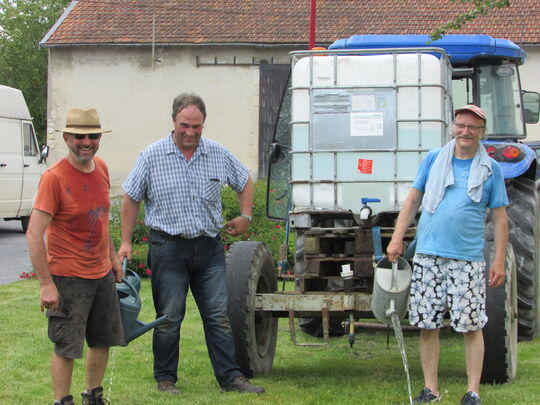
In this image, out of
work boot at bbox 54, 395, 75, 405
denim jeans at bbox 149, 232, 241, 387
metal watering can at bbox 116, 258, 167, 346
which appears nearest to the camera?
work boot at bbox 54, 395, 75, 405

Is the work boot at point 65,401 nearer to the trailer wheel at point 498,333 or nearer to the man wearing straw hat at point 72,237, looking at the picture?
the man wearing straw hat at point 72,237

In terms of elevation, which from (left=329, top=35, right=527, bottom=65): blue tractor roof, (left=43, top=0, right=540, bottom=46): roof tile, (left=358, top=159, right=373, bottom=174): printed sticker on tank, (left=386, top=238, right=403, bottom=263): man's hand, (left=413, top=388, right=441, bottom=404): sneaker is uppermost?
(left=43, top=0, right=540, bottom=46): roof tile

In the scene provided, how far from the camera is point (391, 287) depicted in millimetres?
6020

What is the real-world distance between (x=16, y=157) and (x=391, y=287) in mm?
14019

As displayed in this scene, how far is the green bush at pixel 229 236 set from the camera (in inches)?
503

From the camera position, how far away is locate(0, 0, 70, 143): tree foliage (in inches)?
1734

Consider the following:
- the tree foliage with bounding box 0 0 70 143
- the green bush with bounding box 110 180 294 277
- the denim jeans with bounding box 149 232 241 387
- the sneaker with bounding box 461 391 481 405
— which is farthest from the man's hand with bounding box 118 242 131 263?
the tree foliage with bounding box 0 0 70 143

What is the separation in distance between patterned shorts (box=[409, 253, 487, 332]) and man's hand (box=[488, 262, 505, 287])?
0.05 metres

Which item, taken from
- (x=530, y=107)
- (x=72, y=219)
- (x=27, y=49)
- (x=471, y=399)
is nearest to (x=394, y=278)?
(x=471, y=399)

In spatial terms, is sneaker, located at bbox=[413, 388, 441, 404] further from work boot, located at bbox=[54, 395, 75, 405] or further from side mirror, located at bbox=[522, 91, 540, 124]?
side mirror, located at bbox=[522, 91, 540, 124]

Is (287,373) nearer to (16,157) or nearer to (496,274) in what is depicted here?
(496,274)

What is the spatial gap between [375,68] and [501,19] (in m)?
21.3

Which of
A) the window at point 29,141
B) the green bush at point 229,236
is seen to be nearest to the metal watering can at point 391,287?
the green bush at point 229,236

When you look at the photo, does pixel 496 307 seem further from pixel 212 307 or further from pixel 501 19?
pixel 501 19
